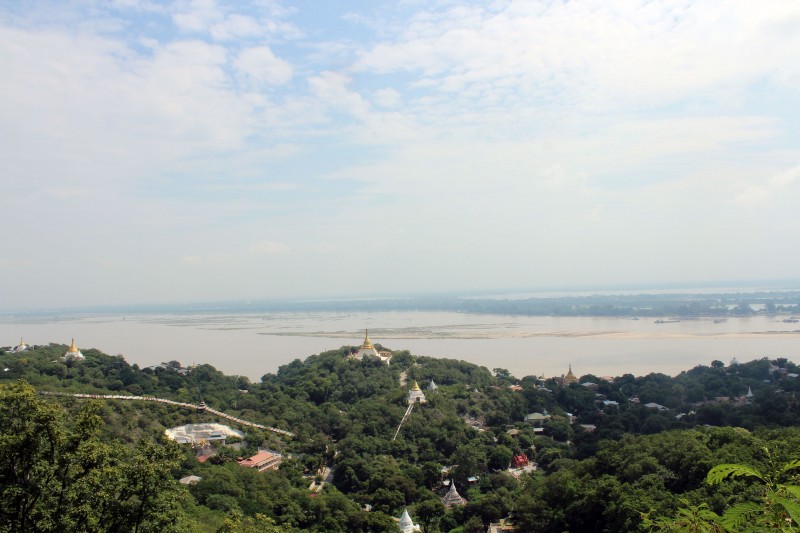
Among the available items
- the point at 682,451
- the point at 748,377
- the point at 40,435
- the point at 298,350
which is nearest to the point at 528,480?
the point at 682,451

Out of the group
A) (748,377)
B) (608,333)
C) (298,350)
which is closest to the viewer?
(748,377)

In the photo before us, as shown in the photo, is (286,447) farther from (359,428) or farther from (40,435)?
(40,435)

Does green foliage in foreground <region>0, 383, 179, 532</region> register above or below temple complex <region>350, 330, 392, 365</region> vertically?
above

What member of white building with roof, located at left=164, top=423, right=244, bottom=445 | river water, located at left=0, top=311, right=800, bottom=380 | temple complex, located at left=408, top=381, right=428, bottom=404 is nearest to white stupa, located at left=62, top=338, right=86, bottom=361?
river water, located at left=0, top=311, right=800, bottom=380

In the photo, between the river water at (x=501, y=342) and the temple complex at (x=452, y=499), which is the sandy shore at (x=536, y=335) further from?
the temple complex at (x=452, y=499)

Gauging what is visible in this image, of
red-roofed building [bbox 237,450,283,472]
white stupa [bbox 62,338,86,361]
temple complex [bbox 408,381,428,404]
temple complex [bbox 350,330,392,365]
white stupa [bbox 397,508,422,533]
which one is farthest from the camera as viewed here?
temple complex [bbox 350,330,392,365]

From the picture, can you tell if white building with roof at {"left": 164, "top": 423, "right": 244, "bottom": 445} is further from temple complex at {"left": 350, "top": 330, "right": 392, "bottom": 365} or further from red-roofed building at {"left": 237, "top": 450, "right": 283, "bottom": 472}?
temple complex at {"left": 350, "top": 330, "right": 392, "bottom": 365}
